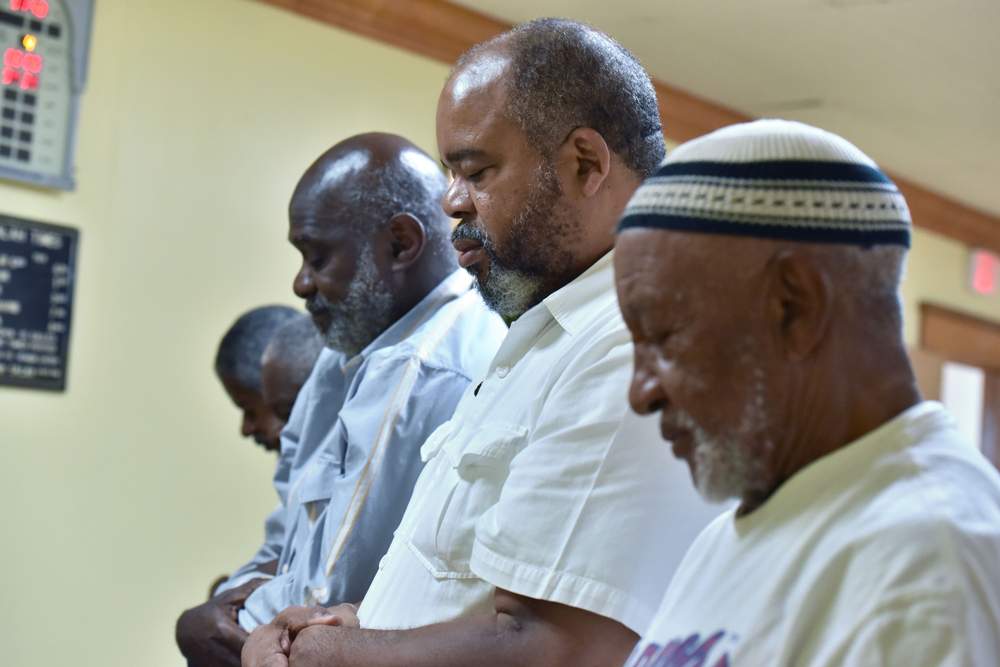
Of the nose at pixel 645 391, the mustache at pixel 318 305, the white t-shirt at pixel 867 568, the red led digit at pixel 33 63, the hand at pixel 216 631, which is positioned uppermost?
the red led digit at pixel 33 63

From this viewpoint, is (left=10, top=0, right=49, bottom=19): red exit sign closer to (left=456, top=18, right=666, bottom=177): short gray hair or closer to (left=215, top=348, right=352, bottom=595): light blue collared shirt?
(left=215, top=348, right=352, bottom=595): light blue collared shirt

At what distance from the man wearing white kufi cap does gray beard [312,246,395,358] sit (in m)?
1.15

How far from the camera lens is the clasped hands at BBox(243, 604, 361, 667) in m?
1.55

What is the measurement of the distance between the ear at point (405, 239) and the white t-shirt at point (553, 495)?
0.63 metres

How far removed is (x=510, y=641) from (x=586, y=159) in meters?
0.64

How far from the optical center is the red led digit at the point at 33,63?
11.3 feet

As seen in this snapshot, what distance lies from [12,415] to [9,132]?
2.53ft

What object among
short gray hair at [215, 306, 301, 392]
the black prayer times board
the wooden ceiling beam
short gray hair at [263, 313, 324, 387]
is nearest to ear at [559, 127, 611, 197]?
short gray hair at [263, 313, 324, 387]

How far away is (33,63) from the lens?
3455 millimetres

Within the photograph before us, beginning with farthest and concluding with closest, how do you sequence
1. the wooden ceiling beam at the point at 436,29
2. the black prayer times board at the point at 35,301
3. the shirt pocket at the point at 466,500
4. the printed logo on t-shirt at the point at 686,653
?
the wooden ceiling beam at the point at 436,29
the black prayer times board at the point at 35,301
the shirt pocket at the point at 466,500
the printed logo on t-shirt at the point at 686,653

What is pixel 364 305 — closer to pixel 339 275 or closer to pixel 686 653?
pixel 339 275

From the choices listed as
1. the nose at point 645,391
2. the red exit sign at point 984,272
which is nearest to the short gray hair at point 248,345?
the nose at point 645,391

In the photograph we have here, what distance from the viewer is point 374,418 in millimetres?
1931

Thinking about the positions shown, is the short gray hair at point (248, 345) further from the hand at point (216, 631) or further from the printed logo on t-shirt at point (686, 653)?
the printed logo on t-shirt at point (686, 653)
